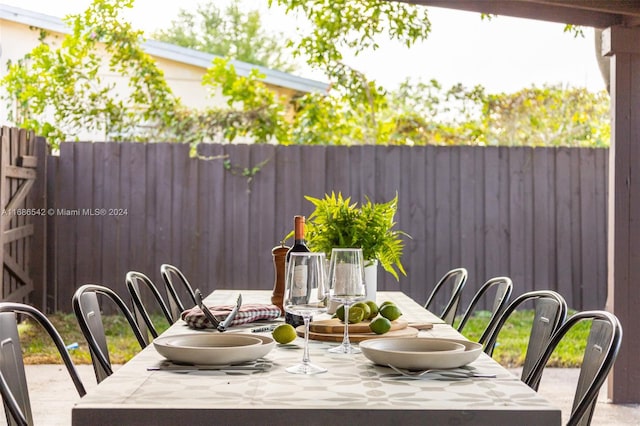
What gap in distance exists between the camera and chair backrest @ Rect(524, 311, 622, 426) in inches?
71.6

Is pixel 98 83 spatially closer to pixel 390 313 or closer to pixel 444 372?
pixel 390 313

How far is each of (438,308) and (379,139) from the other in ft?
8.99

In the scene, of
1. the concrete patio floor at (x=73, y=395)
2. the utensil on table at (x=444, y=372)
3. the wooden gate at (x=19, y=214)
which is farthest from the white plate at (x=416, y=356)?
the wooden gate at (x=19, y=214)

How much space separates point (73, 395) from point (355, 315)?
2.61 metres

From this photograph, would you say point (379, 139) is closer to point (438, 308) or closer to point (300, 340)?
point (438, 308)

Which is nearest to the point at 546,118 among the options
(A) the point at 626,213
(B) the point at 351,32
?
(B) the point at 351,32

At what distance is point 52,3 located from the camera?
999 cm

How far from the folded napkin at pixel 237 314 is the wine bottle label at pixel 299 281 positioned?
707 mm

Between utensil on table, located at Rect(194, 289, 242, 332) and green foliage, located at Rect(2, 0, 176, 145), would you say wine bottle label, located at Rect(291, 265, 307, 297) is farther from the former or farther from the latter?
green foliage, located at Rect(2, 0, 176, 145)

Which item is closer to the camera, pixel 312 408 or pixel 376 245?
pixel 312 408

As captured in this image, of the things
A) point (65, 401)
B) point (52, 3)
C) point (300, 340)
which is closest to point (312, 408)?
point (300, 340)

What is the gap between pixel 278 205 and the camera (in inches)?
272

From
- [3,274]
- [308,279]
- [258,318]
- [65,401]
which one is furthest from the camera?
[3,274]

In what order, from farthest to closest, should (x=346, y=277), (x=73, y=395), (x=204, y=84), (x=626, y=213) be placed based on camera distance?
(x=204, y=84), (x=73, y=395), (x=626, y=213), (x=346, y=277)
